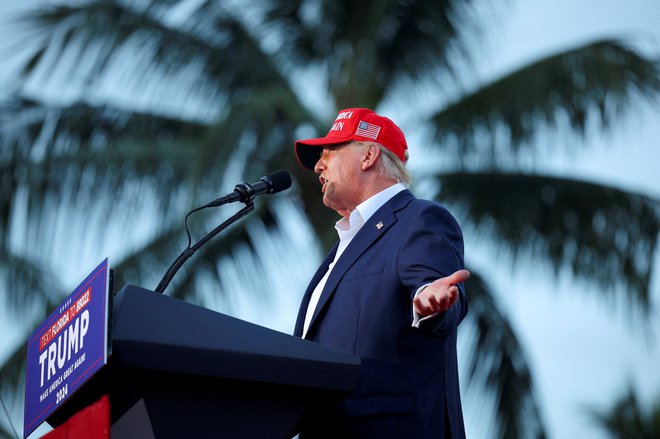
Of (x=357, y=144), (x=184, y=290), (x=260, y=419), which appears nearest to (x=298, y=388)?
(x=260, y=419)

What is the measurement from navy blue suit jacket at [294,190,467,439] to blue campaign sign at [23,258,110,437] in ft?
2.49

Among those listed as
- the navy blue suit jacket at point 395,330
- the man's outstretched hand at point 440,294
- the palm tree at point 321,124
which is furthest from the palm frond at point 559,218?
the man's outstretched hand at point 440,294

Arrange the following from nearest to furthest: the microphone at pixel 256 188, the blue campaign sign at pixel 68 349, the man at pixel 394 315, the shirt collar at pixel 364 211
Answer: the blue campaign sign at pixel 68 349 → the man at pixel 394 315 → the microphone at pixel 256 188 → the shirt collar at pixel 364 211

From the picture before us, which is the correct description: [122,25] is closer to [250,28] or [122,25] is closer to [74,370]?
[250,28]

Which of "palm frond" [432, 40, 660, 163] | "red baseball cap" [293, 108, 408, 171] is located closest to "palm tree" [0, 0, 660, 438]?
"palm frond" [432, 40, 660, 163]

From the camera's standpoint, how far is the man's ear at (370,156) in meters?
4.60

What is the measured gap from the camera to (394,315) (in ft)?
12.7

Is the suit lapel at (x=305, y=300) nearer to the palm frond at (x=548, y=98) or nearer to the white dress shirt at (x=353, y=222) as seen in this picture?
the white dress shirt at (x=353, y=222)

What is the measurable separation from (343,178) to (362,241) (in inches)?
18.6

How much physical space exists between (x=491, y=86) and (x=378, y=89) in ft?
3.62

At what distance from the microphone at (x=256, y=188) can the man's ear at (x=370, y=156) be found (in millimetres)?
274

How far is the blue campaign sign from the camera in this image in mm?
3195

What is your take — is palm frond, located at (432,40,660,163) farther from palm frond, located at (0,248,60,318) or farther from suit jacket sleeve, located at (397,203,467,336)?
suit jacket sleeve, located at (397,203,467,336)

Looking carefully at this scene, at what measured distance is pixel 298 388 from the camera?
3.46 m
